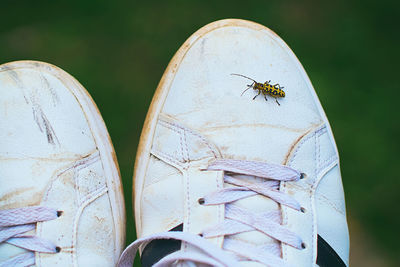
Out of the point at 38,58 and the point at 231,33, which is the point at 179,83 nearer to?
the point at 231,33

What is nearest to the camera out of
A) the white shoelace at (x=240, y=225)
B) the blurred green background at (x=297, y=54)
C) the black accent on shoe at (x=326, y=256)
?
the white shoelace at (x=240, y=225)

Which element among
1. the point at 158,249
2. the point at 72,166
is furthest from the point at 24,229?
the point at 158,249

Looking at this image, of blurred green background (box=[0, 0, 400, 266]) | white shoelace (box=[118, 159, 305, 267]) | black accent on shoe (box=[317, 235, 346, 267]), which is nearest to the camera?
white shoelace (box=[118, 159, 305, 267])

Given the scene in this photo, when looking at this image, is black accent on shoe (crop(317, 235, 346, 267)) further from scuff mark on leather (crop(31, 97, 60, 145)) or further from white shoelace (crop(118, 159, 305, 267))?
scuff mark on leather (crop(31, 97, 60, 145))

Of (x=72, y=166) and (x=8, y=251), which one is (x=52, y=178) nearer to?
(x=72, y=166)

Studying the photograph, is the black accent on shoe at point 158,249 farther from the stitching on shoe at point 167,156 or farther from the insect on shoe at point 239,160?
the stitching on shoe at point 167,156

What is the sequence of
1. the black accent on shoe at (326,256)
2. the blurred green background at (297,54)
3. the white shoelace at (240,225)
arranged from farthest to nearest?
the blurred green background at (297,54)
the black accent on shoe at (326,256)
the white shoelace at (240,225)

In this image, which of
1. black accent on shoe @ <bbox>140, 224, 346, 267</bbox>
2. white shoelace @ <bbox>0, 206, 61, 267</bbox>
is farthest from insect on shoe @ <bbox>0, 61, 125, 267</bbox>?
black accent on shoe @ <bbox>140, 224, 346, 267</bbox>

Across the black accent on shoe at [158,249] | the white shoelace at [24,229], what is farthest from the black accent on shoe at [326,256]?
the white shoelace at [24,229]
